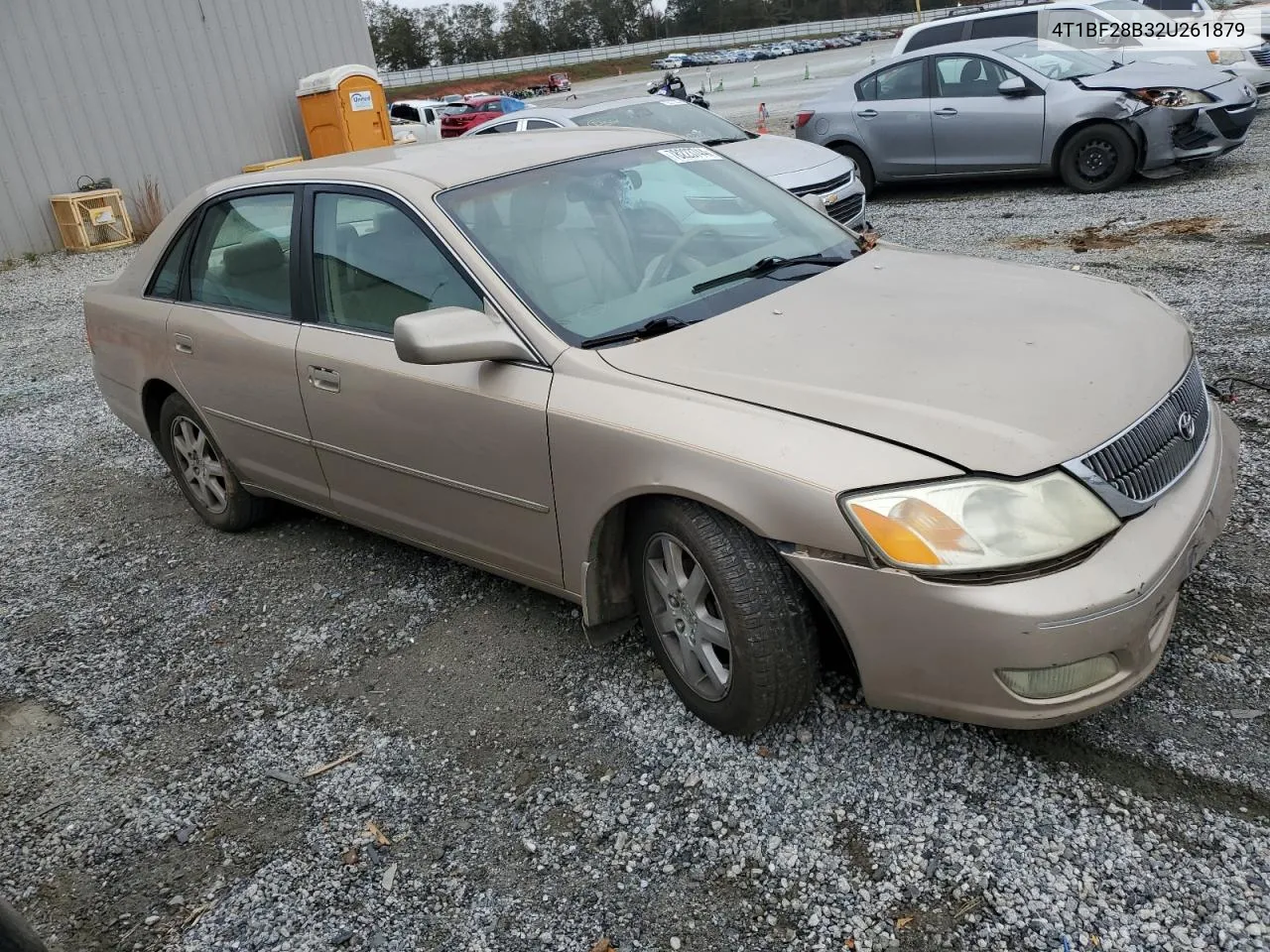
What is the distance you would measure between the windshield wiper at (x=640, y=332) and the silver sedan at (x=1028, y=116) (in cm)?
794

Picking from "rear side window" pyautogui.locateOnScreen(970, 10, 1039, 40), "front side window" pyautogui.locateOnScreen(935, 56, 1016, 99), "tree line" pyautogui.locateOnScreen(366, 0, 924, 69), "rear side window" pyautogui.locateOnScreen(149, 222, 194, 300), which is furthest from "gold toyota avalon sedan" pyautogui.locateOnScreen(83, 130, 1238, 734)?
"tree line" pyautogui.locateOnScreen(366, 0, 924, 69)

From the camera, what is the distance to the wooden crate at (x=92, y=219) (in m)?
13.5

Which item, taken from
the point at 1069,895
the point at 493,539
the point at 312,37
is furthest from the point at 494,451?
the point at 312,37

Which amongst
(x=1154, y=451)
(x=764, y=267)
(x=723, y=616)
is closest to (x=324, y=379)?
(x=764, y=267)

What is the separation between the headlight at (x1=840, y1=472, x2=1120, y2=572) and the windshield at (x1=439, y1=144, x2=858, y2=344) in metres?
1.04

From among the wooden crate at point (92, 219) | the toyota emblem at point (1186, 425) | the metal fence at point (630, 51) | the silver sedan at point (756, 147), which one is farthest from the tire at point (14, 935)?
the metal fence at point (630, 51)

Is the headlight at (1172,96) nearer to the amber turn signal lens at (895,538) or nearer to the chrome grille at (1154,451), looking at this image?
the chrome grille at (1154,451)

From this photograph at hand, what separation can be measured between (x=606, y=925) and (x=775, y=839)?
0.46 metres

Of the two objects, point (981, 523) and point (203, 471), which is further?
point (203, 471)

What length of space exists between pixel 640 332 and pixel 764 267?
2.08 feet

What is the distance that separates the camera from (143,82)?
14578 millimetres

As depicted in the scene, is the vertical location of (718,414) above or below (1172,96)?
above

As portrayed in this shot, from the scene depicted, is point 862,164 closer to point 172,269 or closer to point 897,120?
point 897,120

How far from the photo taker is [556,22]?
287ft
